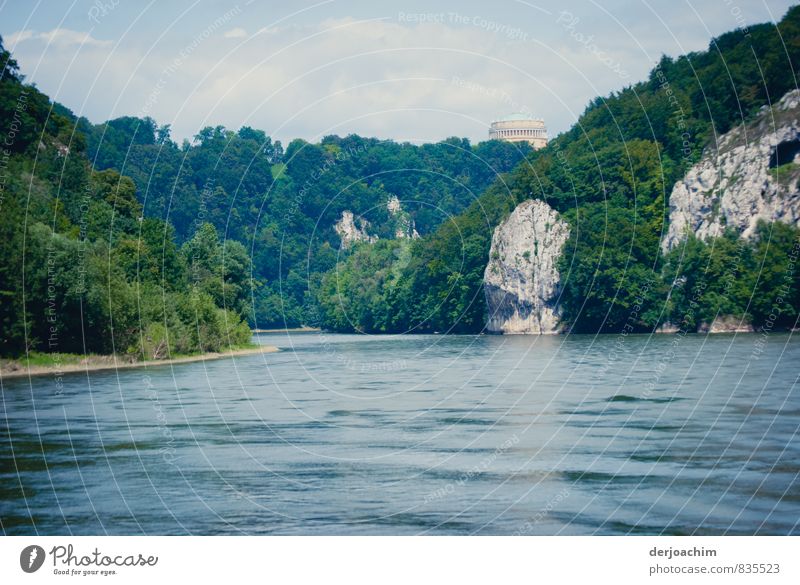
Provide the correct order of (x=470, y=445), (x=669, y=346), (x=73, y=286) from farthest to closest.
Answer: (x=669, y=346), (x=73, y=286), (x=470, y=445)

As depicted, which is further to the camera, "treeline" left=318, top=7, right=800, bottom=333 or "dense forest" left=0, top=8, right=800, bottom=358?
"treeline" left=318, top=7, right=800, bottom=333

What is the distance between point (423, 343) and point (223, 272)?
29954 mm

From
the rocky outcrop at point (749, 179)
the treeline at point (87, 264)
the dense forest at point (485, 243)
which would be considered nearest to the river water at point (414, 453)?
the treeline at point (87, 264)

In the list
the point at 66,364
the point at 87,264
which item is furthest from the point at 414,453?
the point at 66,364

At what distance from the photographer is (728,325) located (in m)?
138

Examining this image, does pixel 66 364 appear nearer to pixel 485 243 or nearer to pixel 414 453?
pixel 414 453

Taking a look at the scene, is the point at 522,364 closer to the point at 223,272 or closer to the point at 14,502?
the point at 223,272

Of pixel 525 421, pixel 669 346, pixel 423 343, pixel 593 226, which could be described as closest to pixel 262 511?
pixel 525 421

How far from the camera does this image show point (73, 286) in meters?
88.1

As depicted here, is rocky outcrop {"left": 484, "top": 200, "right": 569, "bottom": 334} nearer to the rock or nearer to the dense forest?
the dense forest
